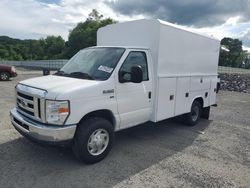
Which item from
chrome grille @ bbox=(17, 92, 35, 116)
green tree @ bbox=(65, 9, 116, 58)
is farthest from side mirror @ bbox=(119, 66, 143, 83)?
green tree @ bbox=(65, 9, 116, 58)

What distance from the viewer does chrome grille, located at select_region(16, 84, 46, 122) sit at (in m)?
3.56

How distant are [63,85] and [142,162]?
2074mm

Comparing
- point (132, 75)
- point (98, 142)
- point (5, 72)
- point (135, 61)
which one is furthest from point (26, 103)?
point (5, 72)

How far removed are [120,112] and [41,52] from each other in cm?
7504

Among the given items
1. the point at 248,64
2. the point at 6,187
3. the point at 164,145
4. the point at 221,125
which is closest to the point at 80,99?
the point at 6,187

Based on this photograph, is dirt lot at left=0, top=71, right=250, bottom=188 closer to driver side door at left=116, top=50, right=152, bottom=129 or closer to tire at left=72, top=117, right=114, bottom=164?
tire at left=72, top=117, right=114, bottom=164

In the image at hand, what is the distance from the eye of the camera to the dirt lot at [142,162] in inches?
141

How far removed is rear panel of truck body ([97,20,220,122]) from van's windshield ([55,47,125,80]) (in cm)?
87

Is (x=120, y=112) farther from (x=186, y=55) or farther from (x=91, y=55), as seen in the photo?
(x=186, y=55)

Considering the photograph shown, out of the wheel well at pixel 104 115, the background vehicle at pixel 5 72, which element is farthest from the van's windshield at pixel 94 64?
the background vehicle at pixel 5 72

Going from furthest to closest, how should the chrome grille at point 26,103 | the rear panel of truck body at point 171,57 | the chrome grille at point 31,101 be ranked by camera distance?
the rear panel of truck body at point 171,57 → the chrome grille at point 26,103 → the chrome grille at point 31,101

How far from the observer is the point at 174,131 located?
6.23 metres

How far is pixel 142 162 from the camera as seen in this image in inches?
167

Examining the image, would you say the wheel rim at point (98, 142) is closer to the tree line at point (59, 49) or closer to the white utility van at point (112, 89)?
the white utility van at point (112, 89)
